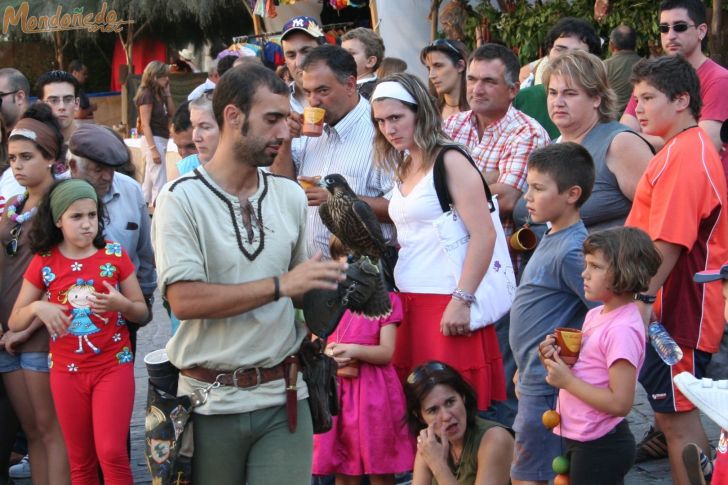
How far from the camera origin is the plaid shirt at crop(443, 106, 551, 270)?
5.63 meters

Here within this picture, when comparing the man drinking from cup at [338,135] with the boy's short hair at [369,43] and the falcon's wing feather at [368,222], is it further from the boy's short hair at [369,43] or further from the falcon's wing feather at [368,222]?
the boy's short hair at [369,43]

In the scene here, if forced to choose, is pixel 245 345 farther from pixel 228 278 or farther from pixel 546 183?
pixel 546 183

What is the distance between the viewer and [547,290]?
4.45 m

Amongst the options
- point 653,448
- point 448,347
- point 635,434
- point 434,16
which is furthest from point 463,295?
point 434,16

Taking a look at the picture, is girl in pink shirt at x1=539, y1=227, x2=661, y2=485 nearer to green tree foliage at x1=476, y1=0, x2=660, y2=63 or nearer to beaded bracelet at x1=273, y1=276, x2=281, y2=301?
beaded bracelet at x1=273, y1=276, x2=281, y2=301

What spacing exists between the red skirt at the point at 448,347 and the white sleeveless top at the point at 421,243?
0.21 ft

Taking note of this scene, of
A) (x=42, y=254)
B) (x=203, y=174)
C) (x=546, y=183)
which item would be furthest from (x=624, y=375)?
(x=42, y=254)

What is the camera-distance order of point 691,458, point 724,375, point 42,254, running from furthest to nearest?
point 42,254
point 724,375
point 691,458

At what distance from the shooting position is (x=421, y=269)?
500cm

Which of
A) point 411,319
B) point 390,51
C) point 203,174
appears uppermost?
point 390,51

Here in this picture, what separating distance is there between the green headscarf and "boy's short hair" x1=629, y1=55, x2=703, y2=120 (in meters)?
2.82

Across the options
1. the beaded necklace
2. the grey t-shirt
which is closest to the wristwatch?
the grey t-shirt

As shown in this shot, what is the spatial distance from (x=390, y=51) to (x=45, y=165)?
27.3 feet

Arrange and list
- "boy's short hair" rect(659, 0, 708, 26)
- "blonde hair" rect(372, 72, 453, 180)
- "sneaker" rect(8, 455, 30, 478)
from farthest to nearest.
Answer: "boy's short hair" rect(659, 0, 708, 26) < "sneaker" rect(8, 455, 30, 478) < "blonde hair" rect(372, 72, 453, 180)
